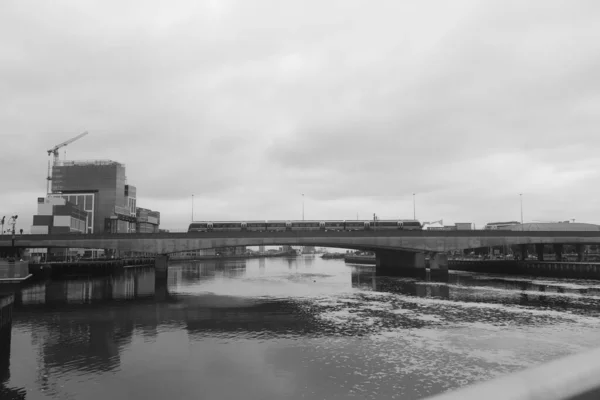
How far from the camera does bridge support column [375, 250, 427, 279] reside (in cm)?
9919

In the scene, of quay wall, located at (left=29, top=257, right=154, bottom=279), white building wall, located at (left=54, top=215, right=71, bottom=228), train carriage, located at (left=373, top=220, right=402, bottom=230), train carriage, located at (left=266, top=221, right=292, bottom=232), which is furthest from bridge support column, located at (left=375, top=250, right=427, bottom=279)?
white building wall, located at (left=54, top=215, right=71, bottom=228)

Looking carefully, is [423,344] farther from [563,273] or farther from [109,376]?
[563,273]

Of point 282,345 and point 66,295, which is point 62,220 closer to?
point 66,295

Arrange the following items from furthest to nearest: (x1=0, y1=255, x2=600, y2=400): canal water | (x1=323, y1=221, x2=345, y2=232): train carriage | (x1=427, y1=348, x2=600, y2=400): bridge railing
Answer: (x1=323, y1=221, x2=345, y2=232): train carriage, (x1=0, y1=255, x2=600, y2=400): canal water, (x1=427, y1=348, x2=600, y2=400): bridge railing

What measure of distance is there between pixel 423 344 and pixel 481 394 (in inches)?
1169

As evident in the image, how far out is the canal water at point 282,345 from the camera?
21.7 metres

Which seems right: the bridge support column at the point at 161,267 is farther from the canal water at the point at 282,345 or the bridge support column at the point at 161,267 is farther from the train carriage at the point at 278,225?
the canal water at the point at 282,345

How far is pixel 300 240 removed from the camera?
3098 inches

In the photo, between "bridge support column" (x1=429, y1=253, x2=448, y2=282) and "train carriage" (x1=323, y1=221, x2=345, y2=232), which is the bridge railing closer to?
"bridge support column" (x1=429, y1=253, x2=448, y2=282)

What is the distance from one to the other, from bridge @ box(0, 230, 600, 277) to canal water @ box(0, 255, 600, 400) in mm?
25448

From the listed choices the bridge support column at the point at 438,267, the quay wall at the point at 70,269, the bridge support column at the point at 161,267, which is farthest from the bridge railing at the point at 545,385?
the quay wall at the point at 70,269

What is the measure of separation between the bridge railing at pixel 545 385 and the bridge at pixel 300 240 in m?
75.9

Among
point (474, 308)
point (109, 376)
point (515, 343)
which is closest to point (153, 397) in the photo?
point (109, 376)

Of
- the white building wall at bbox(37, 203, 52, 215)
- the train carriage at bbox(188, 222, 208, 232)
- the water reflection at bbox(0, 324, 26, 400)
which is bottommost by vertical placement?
the water reflection at bbox(0, 324, 26, 400)
